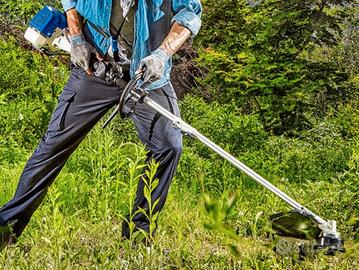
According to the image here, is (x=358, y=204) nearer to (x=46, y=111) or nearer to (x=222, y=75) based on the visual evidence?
(x=46, y=111)

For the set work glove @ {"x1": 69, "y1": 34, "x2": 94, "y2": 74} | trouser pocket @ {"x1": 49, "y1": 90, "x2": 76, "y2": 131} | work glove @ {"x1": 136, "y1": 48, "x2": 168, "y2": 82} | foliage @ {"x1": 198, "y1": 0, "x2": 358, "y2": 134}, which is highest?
work glove @ {"x1": 136, "y1": 48, "x2": 168, "y2": 82}

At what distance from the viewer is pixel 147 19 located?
11.9ft

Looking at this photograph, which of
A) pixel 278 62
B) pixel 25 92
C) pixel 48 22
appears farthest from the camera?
pixel 278 62

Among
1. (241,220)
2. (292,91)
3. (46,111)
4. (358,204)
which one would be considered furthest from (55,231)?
(292,91)

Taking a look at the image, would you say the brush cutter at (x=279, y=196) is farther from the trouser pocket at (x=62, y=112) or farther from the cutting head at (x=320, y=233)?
the trouser pocket at (x=62, y=112)

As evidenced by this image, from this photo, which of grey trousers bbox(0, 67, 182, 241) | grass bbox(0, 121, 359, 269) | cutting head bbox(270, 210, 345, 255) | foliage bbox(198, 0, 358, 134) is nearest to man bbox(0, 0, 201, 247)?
grey trousers bbox(0, 67, 182, 241)

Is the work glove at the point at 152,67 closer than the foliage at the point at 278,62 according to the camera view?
Yes

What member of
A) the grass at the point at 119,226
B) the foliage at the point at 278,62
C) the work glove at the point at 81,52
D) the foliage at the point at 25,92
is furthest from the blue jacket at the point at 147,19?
the foliage at the point at 278,62

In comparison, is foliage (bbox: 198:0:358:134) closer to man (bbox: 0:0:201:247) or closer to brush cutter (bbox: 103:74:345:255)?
man (bbox: 0:0:201:247)

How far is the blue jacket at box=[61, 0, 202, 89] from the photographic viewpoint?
11.7ft

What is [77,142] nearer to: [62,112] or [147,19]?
[62,112]

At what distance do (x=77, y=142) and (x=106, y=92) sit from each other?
30 centimetres

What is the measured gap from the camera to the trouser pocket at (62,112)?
141 inches

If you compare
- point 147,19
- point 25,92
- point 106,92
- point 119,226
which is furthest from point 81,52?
point 25,92
